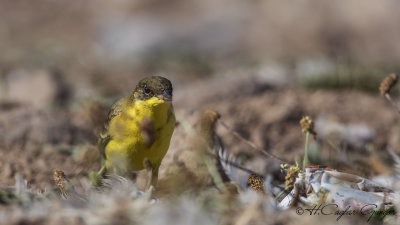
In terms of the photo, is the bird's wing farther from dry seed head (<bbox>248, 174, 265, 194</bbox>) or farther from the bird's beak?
dry seed head (<bbox>248, 174, 265, 194</bbox>)

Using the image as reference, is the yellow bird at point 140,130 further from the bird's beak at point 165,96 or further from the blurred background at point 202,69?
the blurred background at point 202,69

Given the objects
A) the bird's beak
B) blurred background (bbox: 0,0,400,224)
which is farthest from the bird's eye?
blurred background (bbox: 0,0,400,224)

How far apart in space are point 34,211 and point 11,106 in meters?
4.92

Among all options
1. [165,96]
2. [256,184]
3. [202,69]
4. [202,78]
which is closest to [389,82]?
[256,184]

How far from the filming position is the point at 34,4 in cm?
1856

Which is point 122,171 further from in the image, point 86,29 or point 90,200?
point 86,29

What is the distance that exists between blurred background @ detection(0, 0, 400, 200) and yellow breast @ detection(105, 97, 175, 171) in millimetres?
541

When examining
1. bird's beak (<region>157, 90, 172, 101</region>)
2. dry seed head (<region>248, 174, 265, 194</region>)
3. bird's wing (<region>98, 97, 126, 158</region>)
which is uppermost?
bird's beak (<region>157, 90, 172, 101</region>)

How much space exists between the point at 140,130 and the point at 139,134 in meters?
0.05

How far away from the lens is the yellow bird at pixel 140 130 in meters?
4.36

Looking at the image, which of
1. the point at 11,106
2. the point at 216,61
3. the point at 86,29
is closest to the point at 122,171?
the point at 11,106

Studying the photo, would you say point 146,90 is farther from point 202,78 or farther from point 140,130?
point 202,78

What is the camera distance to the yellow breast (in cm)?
435

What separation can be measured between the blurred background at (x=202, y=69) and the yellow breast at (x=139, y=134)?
1.77 ft
